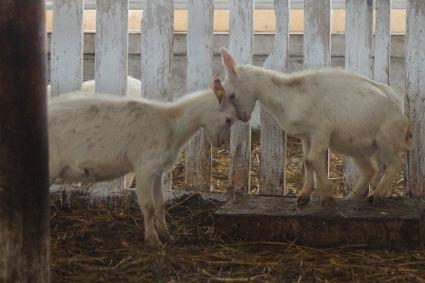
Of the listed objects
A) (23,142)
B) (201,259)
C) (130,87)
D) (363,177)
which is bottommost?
(201,259)

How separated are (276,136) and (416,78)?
1.13 metres

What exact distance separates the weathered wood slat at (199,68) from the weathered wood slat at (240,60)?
0.18m

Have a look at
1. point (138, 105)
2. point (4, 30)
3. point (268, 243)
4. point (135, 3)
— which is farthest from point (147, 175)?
point (135, 3)

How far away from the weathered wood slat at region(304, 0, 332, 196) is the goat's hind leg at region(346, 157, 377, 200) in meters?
0.86

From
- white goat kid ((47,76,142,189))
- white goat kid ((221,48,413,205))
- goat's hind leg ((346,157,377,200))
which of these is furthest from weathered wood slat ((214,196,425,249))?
white goat kid ((47,76,142,189))

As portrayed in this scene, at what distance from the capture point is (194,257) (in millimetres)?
5219

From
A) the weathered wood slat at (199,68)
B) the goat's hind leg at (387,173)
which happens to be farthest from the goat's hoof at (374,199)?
the weathered wood slat at (199,68)

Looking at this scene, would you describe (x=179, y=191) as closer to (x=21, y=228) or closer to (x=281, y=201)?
(x=281, y=201)

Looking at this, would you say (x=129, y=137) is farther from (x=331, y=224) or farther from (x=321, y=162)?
(x=331, y=224)

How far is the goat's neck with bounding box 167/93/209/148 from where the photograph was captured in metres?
5.82

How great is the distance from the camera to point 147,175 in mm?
5656

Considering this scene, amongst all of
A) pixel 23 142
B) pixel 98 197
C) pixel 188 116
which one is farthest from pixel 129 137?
pixel 23 142

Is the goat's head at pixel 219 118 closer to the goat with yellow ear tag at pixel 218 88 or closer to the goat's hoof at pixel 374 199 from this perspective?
the goat with yellow ear tag at pixel 218 88

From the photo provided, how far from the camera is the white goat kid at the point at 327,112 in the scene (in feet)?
19.2
